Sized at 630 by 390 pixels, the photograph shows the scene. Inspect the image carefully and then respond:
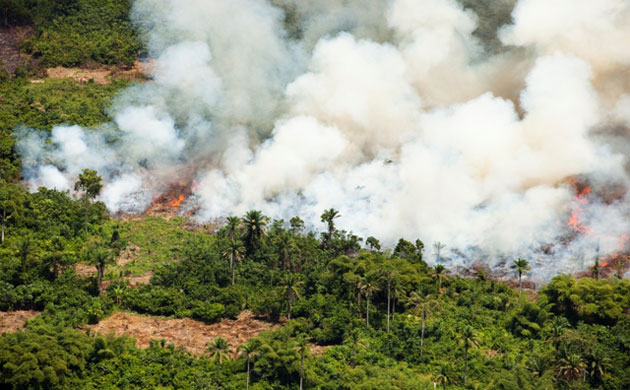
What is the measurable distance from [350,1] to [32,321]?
104m

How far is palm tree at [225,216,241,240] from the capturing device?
12525 centimetres

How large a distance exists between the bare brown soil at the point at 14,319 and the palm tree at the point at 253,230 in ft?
115

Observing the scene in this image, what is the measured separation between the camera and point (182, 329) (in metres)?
106

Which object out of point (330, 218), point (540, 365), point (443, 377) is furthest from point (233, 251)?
point (540, 365)

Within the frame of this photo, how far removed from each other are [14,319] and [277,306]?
35403 millimetres

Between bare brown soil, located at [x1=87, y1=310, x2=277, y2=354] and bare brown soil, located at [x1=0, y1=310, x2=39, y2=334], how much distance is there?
8.72 meters

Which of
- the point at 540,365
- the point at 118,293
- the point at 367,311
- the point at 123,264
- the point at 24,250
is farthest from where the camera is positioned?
the point at 123,264

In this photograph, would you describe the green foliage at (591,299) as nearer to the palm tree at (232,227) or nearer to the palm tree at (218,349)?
the palm tree at (218,349)

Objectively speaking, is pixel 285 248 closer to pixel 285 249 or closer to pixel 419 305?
pixel 285 249

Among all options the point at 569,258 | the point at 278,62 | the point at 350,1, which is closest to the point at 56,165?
the point at 278,62

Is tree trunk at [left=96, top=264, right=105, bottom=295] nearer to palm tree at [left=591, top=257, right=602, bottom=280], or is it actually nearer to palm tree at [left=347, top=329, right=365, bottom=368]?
palm tree at [left=347, top=329, right=365, bottom=368]

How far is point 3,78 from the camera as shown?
164 m

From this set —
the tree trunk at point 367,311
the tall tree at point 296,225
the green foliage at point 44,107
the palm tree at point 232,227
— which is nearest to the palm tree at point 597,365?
the tree trunk at point 367,311

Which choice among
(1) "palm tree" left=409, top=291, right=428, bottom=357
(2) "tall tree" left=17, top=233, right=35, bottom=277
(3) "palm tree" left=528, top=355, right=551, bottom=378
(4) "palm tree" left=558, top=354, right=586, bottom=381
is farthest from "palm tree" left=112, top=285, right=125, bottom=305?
(4) "palm tree" left=558, top=354, right=586, bottom=381
